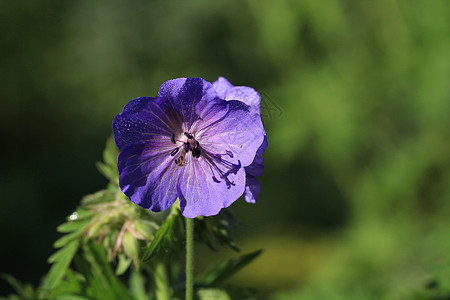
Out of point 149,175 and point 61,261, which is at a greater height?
point 149,175

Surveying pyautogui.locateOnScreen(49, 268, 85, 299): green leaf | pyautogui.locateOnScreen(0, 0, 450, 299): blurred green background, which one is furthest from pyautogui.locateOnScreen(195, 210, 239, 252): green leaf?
pyautogui.locateOnScreen(0, 0, 450, 299): blurred green background

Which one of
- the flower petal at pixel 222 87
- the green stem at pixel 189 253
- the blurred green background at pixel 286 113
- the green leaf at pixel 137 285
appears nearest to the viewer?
the green stem at pixel 189 253

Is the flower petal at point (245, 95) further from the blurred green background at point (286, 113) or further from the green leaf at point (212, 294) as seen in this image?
the blurred green background at point (286, 113)

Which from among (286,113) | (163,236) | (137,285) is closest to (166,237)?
(163,236)

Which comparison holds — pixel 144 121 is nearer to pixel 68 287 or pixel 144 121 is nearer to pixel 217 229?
pixel 217 229

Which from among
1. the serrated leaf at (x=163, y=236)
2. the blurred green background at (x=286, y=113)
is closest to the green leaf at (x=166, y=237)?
the serrated leaf at (x=163, y=236)

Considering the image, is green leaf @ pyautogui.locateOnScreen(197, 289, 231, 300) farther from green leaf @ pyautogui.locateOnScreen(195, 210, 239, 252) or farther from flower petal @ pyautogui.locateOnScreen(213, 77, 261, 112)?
flower petal @ pyautogui.locateOnScreen(213, 77, 261, 112)
